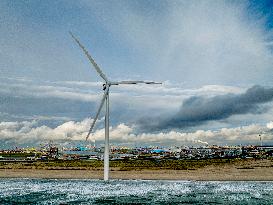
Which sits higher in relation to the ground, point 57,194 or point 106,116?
point 106,116

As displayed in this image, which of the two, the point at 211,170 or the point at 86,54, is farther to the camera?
the point at 211,170

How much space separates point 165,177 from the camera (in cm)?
11244

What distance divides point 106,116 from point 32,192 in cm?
2874

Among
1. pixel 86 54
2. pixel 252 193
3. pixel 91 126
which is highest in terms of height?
pixel 86 54

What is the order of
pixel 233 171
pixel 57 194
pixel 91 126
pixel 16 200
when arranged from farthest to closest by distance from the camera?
pixel 233 171
pixel 91 126
pixel 57 194
pixel 16 200

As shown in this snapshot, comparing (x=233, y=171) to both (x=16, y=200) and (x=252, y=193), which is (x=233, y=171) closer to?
(x=252, y=193)

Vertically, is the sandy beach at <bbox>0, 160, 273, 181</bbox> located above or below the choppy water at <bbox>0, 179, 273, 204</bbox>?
above

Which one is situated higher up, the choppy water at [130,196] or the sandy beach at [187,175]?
the sandy beach at [187,175]

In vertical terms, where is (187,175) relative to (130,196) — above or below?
above

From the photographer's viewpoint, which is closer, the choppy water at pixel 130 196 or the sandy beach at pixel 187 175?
the choppy water at pixel 130 196

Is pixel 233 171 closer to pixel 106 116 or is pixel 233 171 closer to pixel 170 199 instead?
pixel 106 116

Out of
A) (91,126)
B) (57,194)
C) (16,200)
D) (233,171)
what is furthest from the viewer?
(233,171)

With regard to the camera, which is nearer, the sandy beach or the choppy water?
the choppy water

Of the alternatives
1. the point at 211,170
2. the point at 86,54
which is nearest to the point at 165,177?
the point at 211,170
